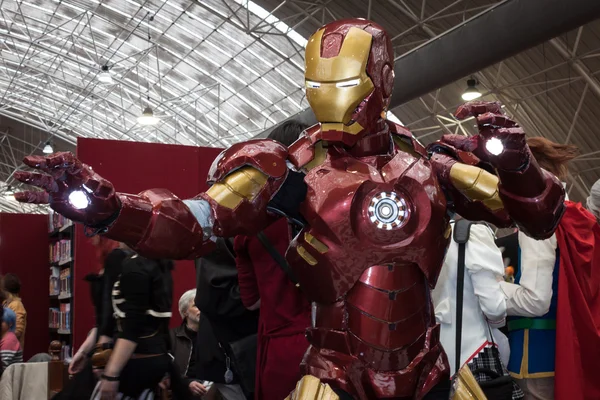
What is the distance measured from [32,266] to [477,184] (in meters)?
7.37

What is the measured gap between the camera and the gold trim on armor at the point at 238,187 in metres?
1.88

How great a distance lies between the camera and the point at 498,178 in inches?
79.5

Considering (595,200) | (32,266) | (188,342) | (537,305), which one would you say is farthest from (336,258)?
(32,266)

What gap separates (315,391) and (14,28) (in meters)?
17.7

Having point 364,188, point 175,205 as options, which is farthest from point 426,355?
point 175,205

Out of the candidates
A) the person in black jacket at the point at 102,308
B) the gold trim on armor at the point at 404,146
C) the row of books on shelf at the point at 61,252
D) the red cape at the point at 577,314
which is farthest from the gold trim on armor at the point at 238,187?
the row of books on shelf at the point at 61,252

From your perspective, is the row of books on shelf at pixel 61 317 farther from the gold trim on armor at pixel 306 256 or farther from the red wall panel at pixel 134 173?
the gold trim on armor at pixel 306 256

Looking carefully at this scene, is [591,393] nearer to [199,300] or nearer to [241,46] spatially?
[199,300]

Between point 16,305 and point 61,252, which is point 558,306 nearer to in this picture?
point 16,305

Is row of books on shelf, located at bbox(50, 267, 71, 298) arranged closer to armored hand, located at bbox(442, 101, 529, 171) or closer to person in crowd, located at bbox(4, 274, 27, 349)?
person in crowd, located at bbox(4, 274, 27, 349)

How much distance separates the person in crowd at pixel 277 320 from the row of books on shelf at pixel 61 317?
5.52m

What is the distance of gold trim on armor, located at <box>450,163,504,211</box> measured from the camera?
6.77 feet

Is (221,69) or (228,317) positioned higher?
(221,69)

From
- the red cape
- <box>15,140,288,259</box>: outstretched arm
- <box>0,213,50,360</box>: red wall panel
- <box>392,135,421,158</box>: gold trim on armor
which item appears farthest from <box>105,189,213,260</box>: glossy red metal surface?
<box>0,213,50,360</box>: red wall panel
